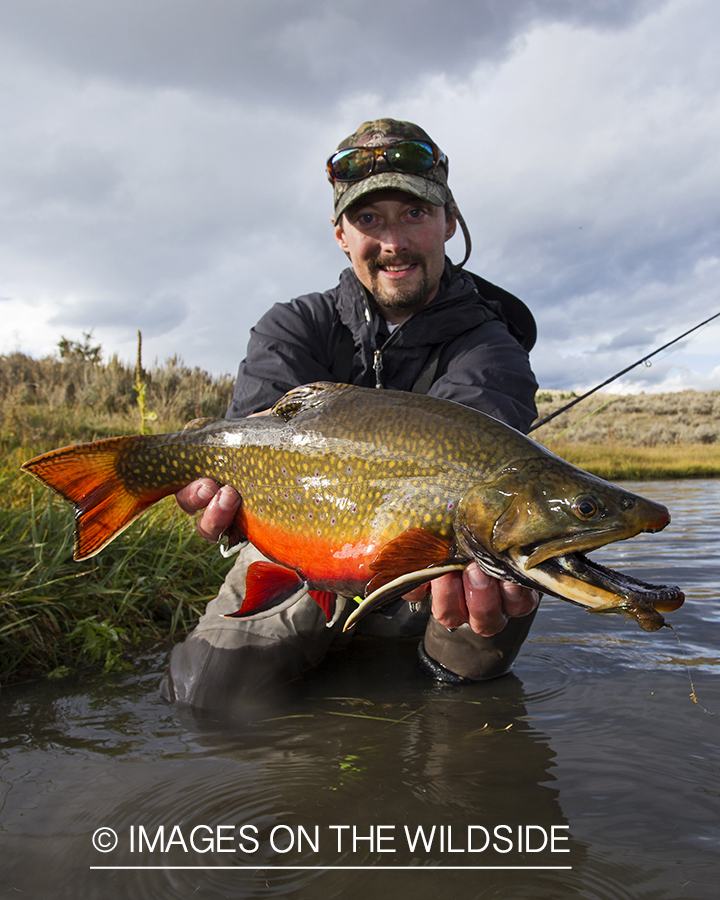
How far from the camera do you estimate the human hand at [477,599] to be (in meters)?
2.19

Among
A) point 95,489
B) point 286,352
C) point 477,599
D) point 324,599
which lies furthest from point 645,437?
point 95,489

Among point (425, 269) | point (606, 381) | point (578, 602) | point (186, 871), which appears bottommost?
point (186, 871)

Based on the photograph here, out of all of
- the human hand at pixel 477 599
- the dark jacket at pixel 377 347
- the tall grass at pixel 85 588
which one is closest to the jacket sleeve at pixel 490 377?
the dark jacket at pixel 377 347

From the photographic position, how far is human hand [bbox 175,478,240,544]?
7.59ft

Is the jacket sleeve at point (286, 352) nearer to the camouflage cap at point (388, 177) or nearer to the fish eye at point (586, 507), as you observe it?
the camouflage cap at point (388, 177)

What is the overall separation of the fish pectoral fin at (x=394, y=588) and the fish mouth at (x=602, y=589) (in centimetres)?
26

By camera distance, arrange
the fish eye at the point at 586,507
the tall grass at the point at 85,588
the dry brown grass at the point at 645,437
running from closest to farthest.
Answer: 1. the fish eye at the point at 586,507
2. the tall grass at the point at 85,588
3. the dry brown grass at the point at 645,437

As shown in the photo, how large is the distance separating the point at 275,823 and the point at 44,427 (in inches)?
313

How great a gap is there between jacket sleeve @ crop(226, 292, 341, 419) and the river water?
170cm

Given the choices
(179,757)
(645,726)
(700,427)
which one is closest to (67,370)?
(179,757)

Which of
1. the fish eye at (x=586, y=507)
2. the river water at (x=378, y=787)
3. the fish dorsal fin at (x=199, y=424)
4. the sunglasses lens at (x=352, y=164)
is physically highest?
the sunglasses lens at (x=352, y=164)

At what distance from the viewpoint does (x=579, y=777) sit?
7.56 ft

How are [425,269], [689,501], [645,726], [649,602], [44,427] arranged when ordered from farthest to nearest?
1. [689,501]
2. [44,427]
3. [425,269]
4. [645,726]
5. [649,602]

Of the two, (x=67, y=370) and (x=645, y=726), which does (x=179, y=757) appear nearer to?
(x=645, y=726)
